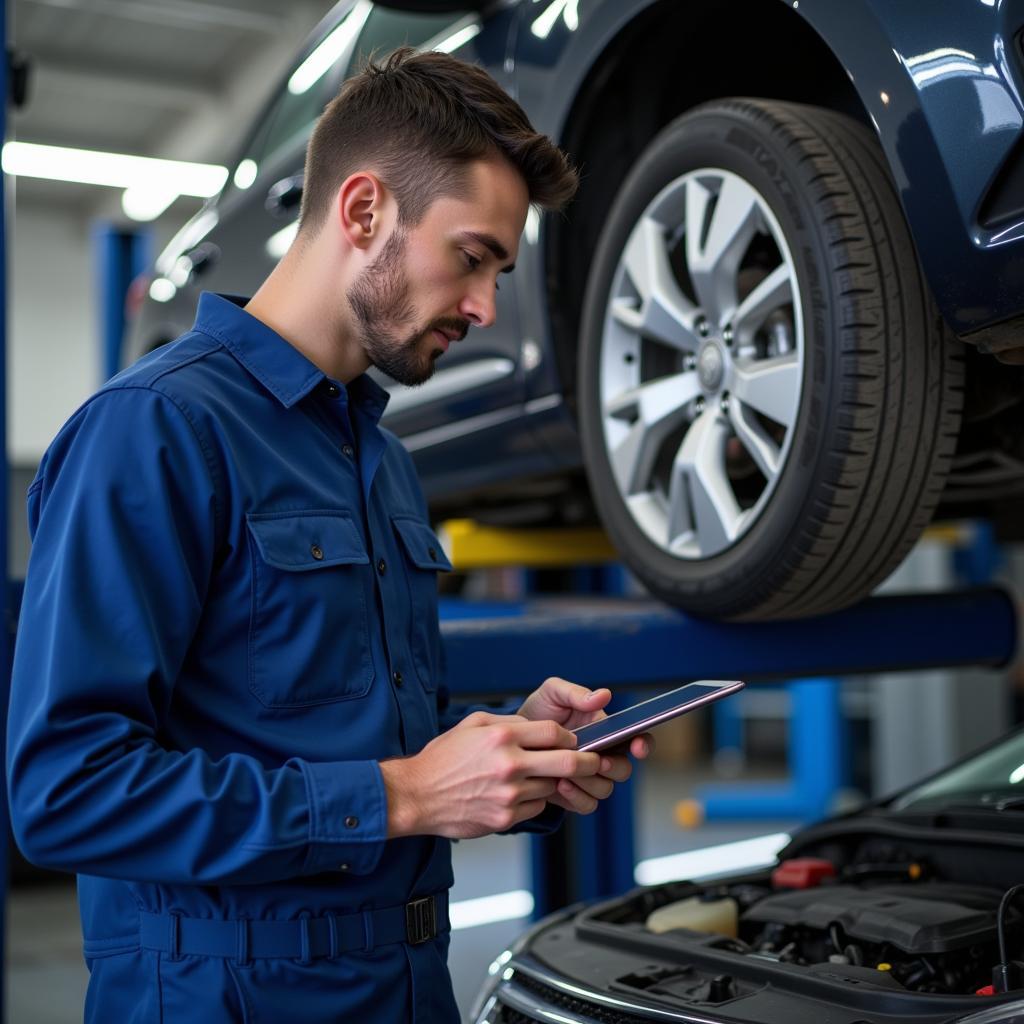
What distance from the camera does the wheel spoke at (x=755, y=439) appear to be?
157 centimetres

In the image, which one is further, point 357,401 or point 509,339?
point 509,339

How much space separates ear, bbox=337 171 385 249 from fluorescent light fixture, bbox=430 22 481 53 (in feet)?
3.63

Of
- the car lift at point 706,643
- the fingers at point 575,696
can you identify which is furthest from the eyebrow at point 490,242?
the car lift at point 706,643

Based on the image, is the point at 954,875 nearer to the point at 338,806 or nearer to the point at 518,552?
the point at 338,806

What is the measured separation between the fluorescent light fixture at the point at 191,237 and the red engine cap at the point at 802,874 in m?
2.18

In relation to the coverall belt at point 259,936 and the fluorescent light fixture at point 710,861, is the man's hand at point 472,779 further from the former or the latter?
the fluorescent light fixture at point 710,861

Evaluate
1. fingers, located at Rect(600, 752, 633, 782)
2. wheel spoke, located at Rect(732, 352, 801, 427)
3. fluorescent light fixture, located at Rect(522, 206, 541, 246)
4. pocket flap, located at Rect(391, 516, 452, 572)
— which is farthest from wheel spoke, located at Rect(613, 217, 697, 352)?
fingers, located at Rect(600, 752, 633, 782)

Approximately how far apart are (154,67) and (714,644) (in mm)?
9010

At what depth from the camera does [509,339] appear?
207 centimetres

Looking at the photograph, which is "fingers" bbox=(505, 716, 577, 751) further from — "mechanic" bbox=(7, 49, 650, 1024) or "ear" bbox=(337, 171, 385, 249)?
"ear" bbox=(337, 171, 385, 249)

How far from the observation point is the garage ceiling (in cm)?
851

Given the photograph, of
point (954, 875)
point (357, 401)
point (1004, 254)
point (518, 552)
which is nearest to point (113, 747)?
point (357, 401)

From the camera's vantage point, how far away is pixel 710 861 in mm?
5078

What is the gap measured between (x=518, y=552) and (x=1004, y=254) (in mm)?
2074
